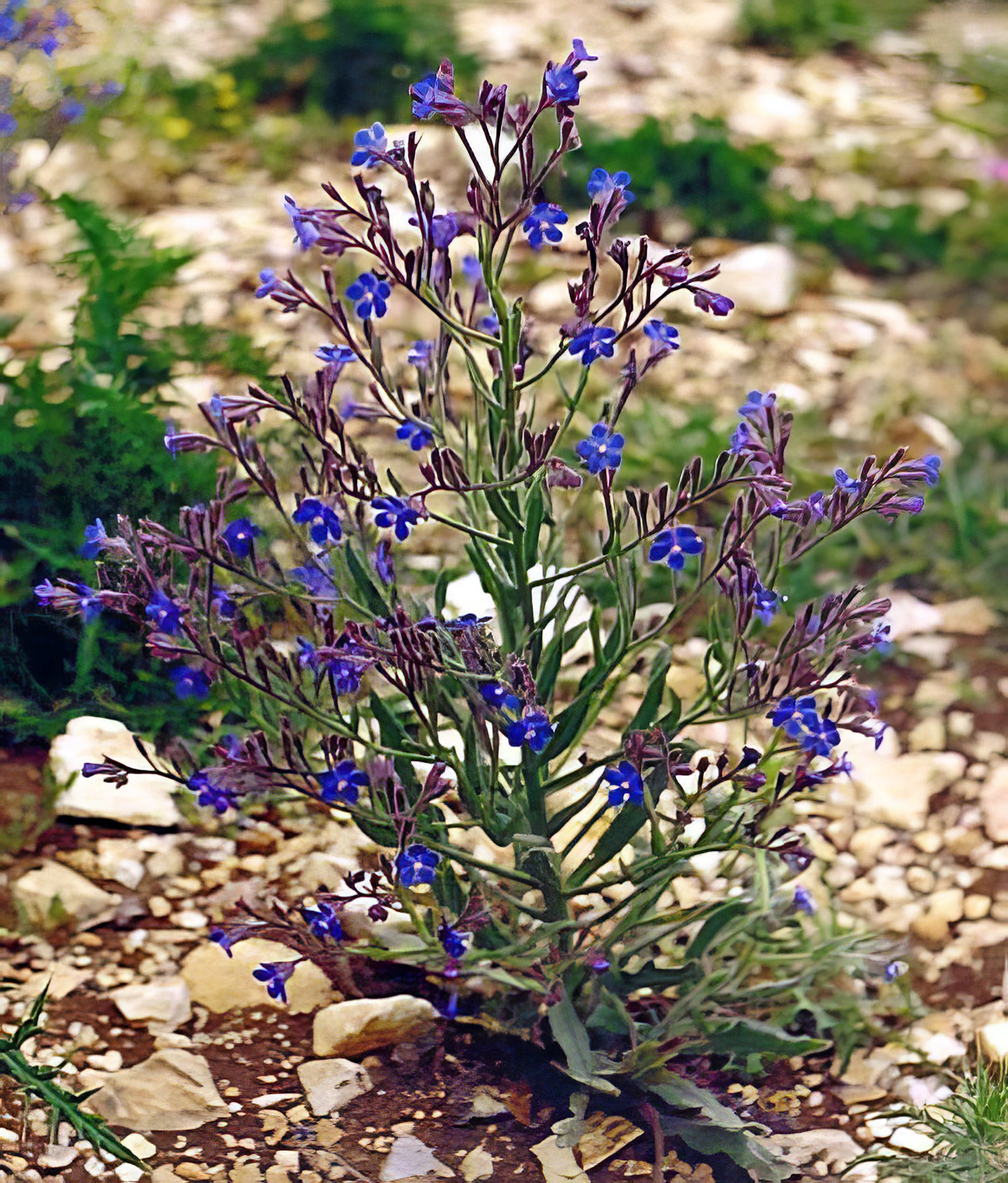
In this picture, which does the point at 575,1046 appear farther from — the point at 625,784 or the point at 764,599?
the point at 764,599

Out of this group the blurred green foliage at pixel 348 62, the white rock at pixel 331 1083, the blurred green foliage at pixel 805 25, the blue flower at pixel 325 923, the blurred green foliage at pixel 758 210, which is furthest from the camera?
the blurred green foliage at pixel 805 25

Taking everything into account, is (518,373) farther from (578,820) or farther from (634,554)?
(578,820)

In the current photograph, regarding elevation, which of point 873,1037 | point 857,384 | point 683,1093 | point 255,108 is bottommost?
point 873,1037

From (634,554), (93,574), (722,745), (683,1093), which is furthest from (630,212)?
(683,1093)

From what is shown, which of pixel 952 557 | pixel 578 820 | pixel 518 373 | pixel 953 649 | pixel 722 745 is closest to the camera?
pixel 518 373

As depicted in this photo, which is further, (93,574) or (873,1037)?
(93,574)

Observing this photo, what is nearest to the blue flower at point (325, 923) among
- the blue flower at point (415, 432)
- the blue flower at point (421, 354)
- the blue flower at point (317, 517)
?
the blue flower at point (317, 517)

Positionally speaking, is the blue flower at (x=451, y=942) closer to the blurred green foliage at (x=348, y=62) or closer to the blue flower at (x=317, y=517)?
the blue flower at (x=317, y=517)

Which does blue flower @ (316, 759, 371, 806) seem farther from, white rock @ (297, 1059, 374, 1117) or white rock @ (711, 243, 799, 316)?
white rock @ (711, 243, 799, 316)
